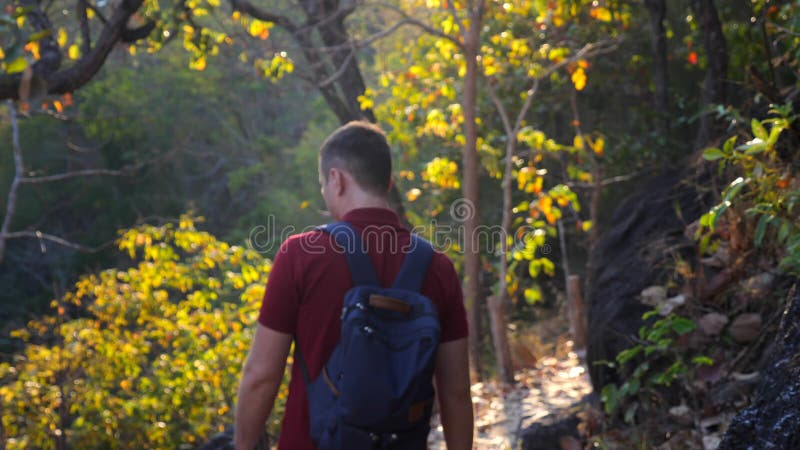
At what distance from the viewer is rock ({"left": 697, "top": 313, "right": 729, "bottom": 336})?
5324 mm

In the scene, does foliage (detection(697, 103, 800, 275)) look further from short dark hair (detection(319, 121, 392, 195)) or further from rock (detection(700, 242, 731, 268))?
short dark hair (detection(319, 121, 392, 195))

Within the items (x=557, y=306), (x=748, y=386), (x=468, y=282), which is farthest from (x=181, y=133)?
(x=748, y=386)

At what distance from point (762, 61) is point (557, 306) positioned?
4.98 meters

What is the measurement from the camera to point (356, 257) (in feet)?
8.86

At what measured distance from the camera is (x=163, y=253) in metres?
9.19

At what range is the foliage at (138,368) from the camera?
372 inches

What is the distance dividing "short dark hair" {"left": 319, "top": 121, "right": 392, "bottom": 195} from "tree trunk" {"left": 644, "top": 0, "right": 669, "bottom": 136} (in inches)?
277

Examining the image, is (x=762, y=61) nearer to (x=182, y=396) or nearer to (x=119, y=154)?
(x=182, y=396)

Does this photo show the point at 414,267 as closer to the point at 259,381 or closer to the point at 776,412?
the point at 259,381

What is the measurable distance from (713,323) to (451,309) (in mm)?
2970

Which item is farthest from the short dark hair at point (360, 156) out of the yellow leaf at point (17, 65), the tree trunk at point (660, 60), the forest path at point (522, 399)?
the tree trunk at point (660, 60)

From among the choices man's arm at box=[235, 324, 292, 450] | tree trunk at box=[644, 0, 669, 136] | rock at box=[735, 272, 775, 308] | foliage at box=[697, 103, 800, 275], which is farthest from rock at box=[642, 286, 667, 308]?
tree trunk at box=[644, 0, 669, 136]

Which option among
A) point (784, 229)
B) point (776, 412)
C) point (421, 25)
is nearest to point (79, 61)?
point (421, 25)

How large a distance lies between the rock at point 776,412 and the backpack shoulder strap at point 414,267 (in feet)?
3.70
